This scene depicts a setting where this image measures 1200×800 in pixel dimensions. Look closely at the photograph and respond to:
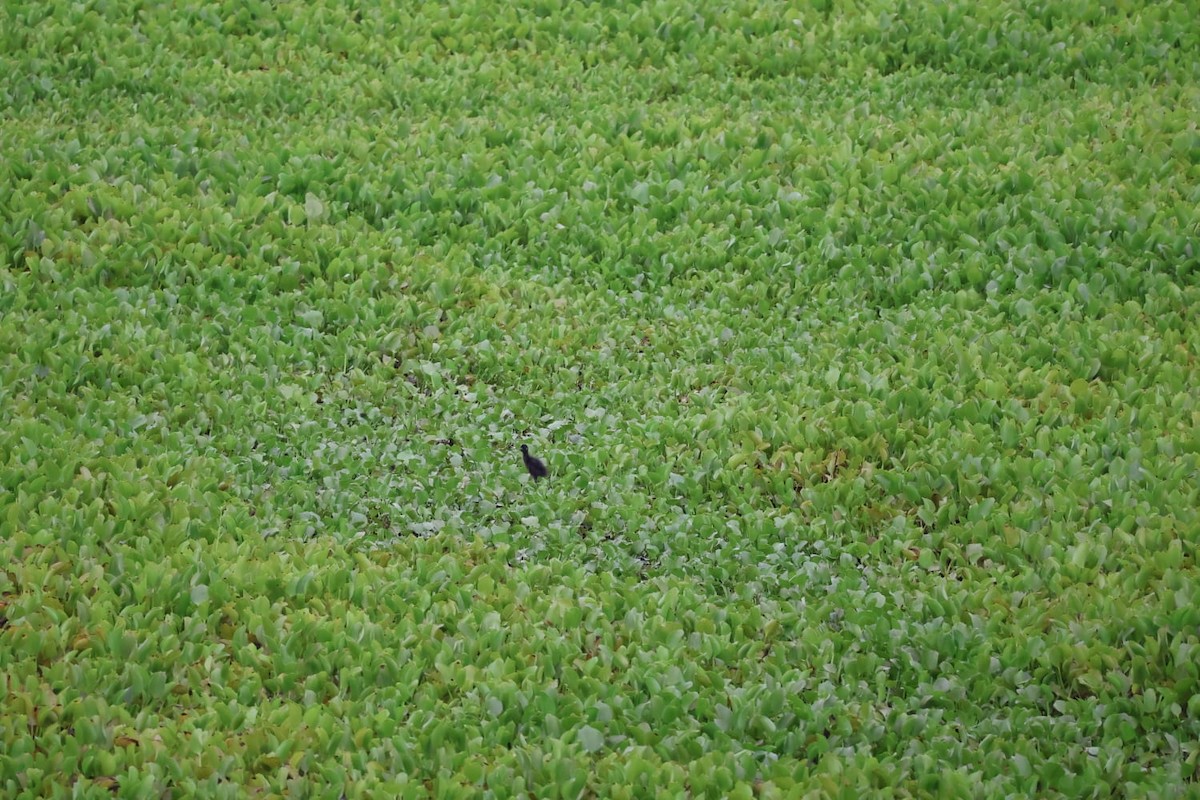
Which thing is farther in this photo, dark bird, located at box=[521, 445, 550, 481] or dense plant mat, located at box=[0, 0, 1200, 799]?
dark bird, located at box=[521, 445, 550, 481]

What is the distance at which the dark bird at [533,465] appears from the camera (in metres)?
6.65

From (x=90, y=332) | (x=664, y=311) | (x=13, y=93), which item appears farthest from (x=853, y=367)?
(x=13, y=93)

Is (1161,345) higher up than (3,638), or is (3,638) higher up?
(1161,345)

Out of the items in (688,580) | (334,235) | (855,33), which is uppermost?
(855,33)

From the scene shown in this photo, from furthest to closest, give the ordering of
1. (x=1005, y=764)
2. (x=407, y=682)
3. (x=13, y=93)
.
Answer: (x=13, y=93) < (x=407, y=682) < (x=1005, y=764)

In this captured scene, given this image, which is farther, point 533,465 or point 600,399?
point 600,399

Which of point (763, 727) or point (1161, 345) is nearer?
point (763, 727)

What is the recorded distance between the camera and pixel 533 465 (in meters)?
6.66

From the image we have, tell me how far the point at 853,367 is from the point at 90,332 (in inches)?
180

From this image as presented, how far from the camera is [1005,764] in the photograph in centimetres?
484

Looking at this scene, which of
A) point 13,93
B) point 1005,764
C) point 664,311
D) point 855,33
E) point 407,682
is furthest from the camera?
point 855,33

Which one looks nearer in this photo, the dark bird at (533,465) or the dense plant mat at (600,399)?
the dense plant mat at (600,399)

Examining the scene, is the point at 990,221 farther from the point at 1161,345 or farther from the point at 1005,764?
the point at 1005,764

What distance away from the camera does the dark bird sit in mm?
6648
